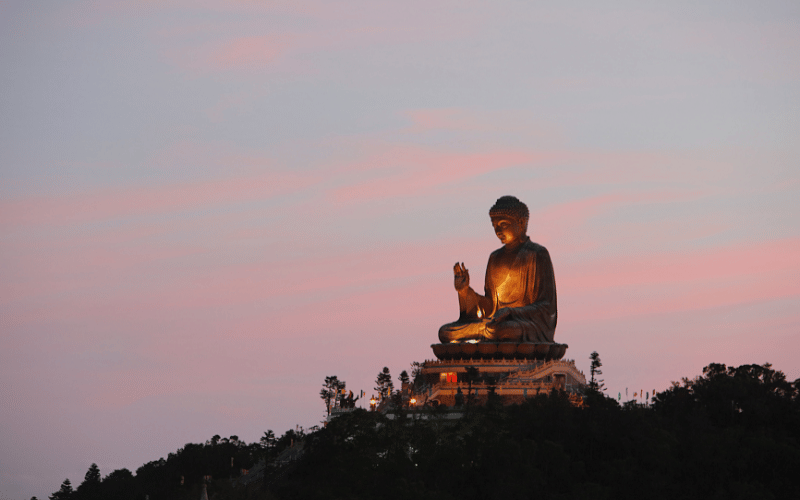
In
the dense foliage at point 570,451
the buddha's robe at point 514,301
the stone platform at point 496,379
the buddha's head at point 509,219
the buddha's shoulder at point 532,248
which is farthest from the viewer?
the buddha's shoulder at point 532,248

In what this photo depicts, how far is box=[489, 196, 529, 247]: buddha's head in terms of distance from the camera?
68250 millimetres

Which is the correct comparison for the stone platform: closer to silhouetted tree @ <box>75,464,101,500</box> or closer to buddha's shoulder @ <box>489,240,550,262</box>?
buddha's shoulder @ <box>489,240,550,262</box>

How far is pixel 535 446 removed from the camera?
48469 millimetres

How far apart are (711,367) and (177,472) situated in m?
25.0

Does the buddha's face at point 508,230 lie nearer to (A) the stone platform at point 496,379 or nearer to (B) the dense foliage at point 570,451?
(A) the stone platform at point 496,379

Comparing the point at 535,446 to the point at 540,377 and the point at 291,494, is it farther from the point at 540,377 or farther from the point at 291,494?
the point at 540,377

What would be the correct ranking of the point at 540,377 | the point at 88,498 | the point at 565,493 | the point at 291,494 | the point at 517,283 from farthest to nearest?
the point at 88,498 < the point at 517,283 < the point at 540,377 < the point at 291,494 < the point at 565,493

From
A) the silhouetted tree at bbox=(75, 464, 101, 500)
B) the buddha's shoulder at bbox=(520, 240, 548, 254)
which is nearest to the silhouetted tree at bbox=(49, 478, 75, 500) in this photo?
the silhouetted tree at bbox=(75, 464, 101, 500)

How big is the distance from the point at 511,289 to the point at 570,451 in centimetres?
1885

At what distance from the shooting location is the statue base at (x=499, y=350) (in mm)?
65188

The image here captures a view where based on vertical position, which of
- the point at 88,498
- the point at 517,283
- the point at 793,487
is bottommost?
the point at 793,487

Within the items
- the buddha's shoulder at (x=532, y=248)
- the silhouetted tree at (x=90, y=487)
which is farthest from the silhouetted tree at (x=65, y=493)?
the buddha's shoulder at (x=532, y=248)

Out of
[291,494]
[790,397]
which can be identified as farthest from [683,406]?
[291,494]

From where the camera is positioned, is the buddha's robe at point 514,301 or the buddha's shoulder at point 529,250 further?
the buddha's shoulder at point 529,250
